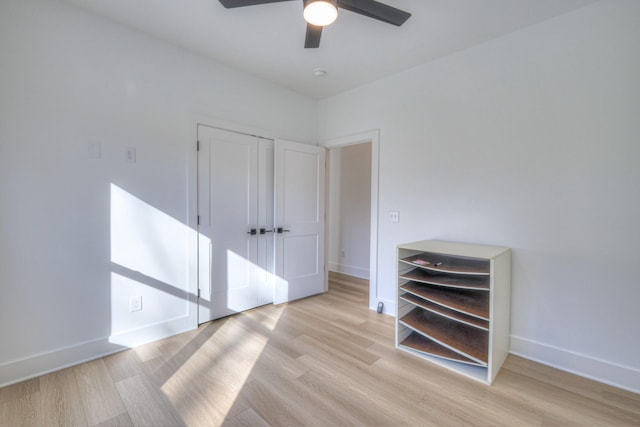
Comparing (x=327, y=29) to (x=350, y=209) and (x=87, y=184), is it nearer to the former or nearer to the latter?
(x=87, y=184)

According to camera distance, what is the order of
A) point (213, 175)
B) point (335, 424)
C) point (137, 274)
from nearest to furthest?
1. point (335, 424)
2. point (137, 274)
3. point (213, 175)

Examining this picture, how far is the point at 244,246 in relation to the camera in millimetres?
3178

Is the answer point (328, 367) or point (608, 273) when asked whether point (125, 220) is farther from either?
point (608, 273)

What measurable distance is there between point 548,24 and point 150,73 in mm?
3286

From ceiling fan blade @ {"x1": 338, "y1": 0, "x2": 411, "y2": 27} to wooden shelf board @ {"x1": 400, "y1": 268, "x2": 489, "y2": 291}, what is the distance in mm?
1899

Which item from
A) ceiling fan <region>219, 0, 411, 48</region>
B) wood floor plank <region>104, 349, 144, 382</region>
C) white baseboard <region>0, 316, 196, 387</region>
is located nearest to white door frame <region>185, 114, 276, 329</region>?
white baseboard <region>0, 316, 196, 387</region>

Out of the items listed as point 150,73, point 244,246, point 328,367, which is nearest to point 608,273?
point 328,367

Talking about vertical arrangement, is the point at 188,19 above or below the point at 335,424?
above

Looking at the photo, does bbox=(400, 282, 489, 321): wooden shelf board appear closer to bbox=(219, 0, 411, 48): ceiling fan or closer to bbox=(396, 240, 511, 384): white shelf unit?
bbox=(396, 240, 511, 384): white shelf unit

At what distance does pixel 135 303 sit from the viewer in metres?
2.41

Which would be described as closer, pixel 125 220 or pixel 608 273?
pixel 608 273

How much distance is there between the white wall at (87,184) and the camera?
6.30 feet

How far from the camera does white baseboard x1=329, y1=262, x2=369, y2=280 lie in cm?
475

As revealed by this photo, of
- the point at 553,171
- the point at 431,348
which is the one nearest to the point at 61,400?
the point at 431,348
